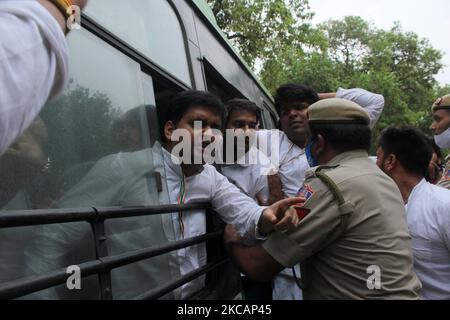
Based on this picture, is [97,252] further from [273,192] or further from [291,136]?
[291,136]

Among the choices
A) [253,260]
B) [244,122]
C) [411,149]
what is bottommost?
[253,260]

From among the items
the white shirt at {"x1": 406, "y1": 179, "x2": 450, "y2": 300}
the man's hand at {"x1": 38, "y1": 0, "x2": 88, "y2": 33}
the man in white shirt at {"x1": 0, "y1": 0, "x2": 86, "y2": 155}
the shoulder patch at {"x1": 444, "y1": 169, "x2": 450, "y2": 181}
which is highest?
the man's hand at {"x1": 38, "y1": 0, "x2": 88, "y2": 33}

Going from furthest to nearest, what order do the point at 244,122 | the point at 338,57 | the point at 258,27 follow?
the point at 338,57 → the point at 258,27 → the point at 244,122

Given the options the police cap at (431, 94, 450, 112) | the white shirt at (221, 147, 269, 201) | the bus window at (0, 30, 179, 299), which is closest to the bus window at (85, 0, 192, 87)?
the bus window at (0, 30, 179, 299)

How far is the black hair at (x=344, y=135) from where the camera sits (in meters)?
1.92

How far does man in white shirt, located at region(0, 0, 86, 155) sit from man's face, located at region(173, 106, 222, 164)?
Answer: 4.61ft

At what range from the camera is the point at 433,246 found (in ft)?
7.73

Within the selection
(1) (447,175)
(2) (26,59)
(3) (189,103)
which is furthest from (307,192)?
(1) (447,175)

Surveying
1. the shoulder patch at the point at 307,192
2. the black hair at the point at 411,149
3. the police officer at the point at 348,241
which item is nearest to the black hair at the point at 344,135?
the police officer at the point at 348,241

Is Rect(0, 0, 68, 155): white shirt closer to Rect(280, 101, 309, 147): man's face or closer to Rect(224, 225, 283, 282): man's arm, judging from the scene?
Rect(224, 225, 283, 282): man's arm

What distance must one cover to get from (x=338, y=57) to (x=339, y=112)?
3254 cm

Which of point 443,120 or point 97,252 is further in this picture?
point 443,120

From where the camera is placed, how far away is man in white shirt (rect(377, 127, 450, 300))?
2.35 metres

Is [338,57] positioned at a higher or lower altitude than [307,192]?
higher
